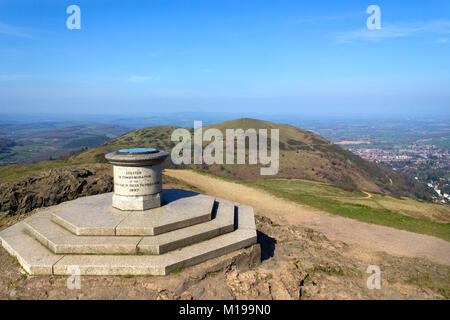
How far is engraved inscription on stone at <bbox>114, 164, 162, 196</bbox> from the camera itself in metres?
9.05

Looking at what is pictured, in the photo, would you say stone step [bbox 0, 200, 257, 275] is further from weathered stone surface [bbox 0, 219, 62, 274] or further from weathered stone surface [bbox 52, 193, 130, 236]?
weathered stone surface [bbox 52, 193, 130, 236]

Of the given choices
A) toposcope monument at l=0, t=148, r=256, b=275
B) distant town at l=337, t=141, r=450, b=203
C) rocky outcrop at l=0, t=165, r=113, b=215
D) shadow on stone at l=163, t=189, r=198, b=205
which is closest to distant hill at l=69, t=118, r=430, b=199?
distant town at l=337, t=141, r=450, b=203

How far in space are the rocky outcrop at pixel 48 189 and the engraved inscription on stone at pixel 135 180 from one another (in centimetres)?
567

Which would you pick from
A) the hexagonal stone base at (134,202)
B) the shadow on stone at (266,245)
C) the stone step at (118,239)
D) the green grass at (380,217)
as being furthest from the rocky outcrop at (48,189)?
the green grass at (380,217)

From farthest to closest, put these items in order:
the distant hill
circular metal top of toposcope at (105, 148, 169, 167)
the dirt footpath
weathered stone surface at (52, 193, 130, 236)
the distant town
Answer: the distant town
the distant hill
the dirt footpath
circular metal top of toposcope at (105, 148, 169, 167)
weathered stone surface at (52, 193, 130, 236)

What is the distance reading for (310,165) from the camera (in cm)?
7188

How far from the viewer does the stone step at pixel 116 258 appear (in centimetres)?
658

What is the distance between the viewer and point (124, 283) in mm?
6320

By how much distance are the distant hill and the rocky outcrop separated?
4358 cm

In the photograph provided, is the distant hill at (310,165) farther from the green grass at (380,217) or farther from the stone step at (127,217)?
the stone step at (127,217)

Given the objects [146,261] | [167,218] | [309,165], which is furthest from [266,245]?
[309,165]

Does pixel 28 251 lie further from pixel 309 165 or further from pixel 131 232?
pixel 309 165

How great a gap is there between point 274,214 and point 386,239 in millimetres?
5618
